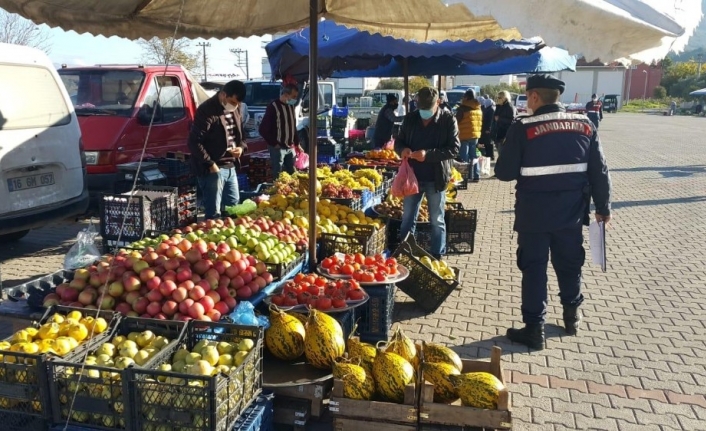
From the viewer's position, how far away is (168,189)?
686 cm

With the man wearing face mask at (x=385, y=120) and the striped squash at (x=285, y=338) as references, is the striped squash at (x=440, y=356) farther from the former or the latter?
the man wearing face mask at (x=385, y=120)

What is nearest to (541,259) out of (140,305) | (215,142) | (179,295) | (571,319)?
(571,319)

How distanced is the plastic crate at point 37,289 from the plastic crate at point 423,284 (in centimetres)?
285

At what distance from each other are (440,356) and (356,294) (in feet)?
3.03

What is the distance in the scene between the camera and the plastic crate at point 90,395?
276cm

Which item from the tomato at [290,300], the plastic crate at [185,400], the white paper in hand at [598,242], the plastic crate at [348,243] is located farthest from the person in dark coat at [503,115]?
the plastic crate at [185,400]

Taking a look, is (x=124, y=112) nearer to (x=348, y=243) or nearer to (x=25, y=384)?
(x=348, y=243)

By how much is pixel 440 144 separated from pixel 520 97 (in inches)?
1355

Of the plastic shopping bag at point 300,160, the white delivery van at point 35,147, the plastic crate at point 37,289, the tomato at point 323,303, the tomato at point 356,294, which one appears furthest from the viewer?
the plastic shopping bag at point 300,160

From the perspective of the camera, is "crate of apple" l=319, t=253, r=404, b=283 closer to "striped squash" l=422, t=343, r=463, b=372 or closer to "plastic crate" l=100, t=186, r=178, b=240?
"striped squash" l=422, t=343, r=463, b=372

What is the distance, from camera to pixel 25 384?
9.52 feet

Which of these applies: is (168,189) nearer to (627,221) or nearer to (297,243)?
(297,243)

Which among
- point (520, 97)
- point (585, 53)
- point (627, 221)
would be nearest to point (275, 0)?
point (585, 53)

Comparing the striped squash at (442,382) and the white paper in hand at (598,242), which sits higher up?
the white paper in hand at (598,242)
